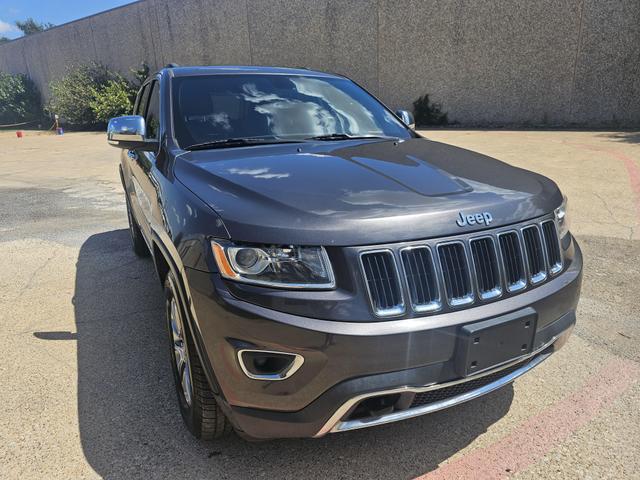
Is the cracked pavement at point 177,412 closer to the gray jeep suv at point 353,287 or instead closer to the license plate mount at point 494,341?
the gray jeep suv at point 353,287

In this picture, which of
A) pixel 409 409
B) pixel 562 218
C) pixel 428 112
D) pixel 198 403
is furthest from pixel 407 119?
pixel 428 112

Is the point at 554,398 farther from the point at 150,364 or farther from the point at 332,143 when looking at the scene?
the point at 150,364

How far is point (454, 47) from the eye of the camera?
61.8 feet

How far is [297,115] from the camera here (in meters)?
3.18

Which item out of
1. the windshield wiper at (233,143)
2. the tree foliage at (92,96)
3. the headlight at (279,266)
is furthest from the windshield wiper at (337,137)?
the tree foliage at (92,96)

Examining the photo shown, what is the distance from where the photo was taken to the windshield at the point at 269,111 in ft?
9.68

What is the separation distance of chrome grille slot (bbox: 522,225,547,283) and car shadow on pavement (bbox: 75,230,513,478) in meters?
0.85

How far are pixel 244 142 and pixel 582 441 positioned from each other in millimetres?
2337

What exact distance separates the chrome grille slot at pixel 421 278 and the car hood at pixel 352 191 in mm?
70

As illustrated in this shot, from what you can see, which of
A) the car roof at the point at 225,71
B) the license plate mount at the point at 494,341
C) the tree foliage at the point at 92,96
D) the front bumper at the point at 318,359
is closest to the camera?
the front bumper at the point at 318,359

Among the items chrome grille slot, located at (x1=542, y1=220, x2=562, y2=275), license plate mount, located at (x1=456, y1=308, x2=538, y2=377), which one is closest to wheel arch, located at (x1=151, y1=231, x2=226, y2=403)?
license plate mount, located at (x1=456, y1=308, x2=538, y2=377)

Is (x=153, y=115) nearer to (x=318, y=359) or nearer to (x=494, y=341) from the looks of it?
(x=318, y=359)

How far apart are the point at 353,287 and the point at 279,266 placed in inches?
10.9

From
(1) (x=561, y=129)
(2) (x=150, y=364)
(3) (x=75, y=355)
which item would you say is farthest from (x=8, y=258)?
(1) (x=561, y=129)
